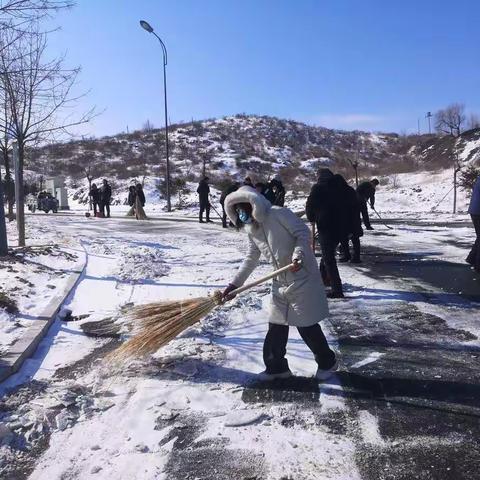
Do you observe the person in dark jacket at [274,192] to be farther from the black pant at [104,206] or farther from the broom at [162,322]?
the black pant at [104,206]

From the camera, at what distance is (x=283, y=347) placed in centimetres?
438

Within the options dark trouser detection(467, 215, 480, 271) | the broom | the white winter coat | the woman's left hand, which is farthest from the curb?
dark trouser detection(467, 215, 480, 271)

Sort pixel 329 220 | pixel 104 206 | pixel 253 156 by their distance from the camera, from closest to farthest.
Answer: pixel 329 220 → pixel 104 206 → pixel 253 156

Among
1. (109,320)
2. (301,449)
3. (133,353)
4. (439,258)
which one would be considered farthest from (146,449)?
(439,258)

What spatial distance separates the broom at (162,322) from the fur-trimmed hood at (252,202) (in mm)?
648

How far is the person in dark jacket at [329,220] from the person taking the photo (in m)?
6.99

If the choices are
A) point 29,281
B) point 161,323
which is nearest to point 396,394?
point 161,323

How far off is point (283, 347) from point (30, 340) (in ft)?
8.47

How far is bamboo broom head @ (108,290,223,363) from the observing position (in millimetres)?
4609

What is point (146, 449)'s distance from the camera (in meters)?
3.41

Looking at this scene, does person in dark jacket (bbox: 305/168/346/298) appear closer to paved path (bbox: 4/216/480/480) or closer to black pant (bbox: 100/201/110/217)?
paved path (bbox: 4/216/480/480)

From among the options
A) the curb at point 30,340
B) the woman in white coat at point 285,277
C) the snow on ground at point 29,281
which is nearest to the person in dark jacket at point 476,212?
the woman in white coat at point 285,277

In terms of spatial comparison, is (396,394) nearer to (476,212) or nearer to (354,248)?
(476,212)

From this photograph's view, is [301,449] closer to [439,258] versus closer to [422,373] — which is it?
[422,373]
